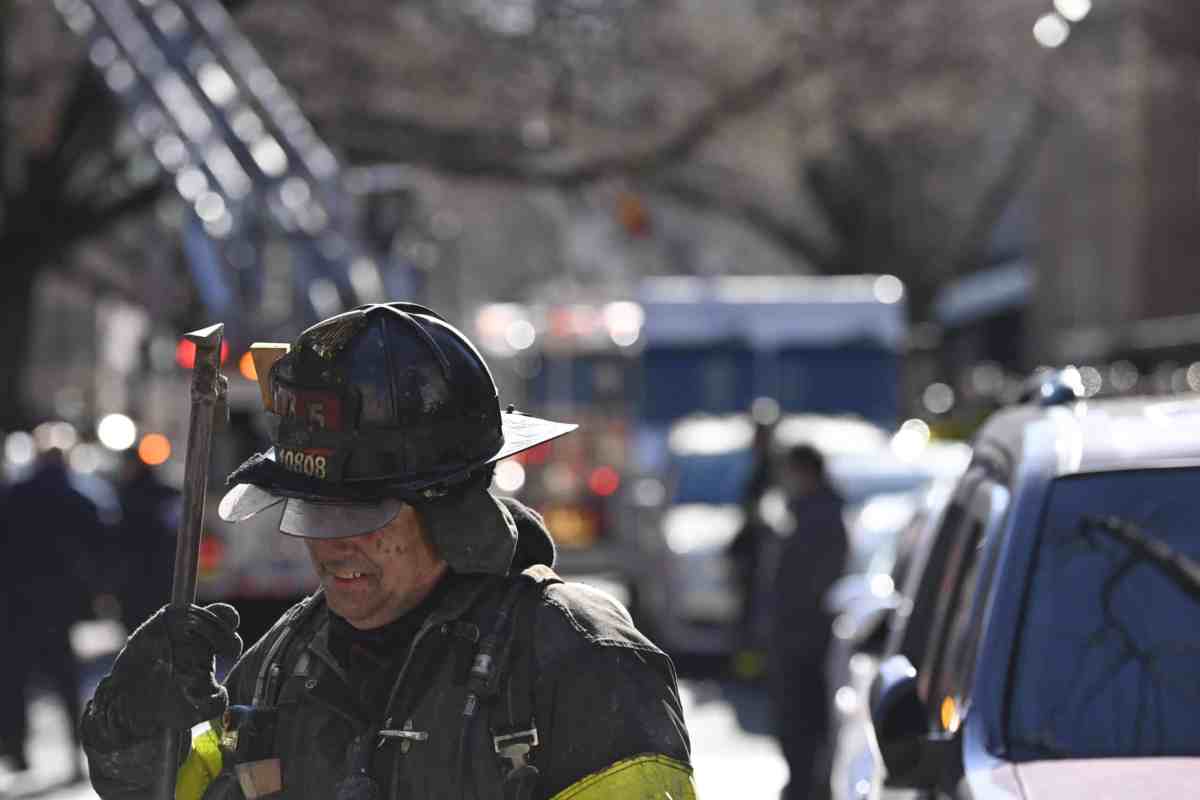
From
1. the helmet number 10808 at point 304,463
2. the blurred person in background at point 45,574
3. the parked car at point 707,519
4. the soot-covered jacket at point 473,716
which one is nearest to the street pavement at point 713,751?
the blurred person in background at point 45,574

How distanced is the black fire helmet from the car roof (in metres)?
1.78

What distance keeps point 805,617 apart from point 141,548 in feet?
17.6

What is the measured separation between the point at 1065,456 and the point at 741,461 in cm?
1305

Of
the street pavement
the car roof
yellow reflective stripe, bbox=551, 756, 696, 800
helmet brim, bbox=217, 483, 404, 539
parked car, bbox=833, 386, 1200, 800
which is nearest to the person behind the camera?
yellow reflective stripe, bbox=551, 756, 696, 800

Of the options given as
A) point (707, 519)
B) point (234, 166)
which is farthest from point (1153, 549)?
point (234, 166)

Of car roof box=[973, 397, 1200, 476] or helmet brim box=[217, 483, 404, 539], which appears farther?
car roof box=[973, 397, 1200, 476]

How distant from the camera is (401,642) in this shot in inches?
118

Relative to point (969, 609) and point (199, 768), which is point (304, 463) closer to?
Answer: point (199, 768)

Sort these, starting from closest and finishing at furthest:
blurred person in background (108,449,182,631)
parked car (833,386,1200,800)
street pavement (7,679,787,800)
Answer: parked car (833,386,1200,800)
street pavement (7,679,787,800)
blurred person in background (108,449,182,631)

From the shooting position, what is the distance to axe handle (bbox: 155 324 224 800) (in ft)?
9.55

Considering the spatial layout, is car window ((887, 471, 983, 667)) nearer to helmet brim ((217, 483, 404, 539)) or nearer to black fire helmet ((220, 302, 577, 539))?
black fire helmet ((220, 302, 577, 539))

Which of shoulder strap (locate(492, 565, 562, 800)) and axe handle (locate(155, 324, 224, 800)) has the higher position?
axe handle (locate(155, 324, 224, 800))

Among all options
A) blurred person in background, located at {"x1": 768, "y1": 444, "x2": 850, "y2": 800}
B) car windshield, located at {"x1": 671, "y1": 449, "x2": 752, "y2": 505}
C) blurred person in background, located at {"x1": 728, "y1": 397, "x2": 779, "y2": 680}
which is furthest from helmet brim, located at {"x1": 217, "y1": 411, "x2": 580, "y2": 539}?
car windshield, located at {"x1": 671, "y1": 449, "x2": 752, "y2": 505}

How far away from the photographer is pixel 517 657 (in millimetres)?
2855
